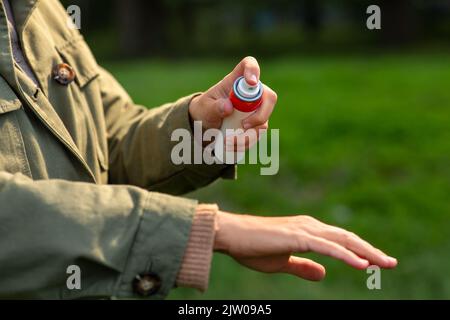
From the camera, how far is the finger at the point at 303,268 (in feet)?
6.05

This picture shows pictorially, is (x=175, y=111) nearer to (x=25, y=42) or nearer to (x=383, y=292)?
(x=25, y=42)

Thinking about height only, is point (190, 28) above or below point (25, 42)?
below

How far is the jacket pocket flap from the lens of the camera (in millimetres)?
2281

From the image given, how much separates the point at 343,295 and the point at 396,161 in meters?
2.37

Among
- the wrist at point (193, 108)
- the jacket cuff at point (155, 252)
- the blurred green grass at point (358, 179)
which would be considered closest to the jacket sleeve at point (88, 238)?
the jacket cuff at point (155, 252)

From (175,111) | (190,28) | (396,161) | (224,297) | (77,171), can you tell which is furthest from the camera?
(190,28)

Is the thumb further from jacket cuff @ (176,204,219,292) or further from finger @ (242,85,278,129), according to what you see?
jacket cuff @ (176,204,219,292)

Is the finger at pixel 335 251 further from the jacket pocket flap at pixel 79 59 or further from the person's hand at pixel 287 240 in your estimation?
the jacket pocket flap at pixel 79 59

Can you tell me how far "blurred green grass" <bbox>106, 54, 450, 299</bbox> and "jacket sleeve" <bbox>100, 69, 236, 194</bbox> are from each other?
2020 millimetres

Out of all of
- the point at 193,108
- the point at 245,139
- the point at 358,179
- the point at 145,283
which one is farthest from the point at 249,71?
the point at 358,179

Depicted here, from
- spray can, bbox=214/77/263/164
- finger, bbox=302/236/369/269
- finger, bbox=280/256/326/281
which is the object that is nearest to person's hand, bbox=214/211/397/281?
finger, bbox=302/236/369/269

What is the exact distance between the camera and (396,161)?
22.0 feet

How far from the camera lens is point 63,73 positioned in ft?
7.14
